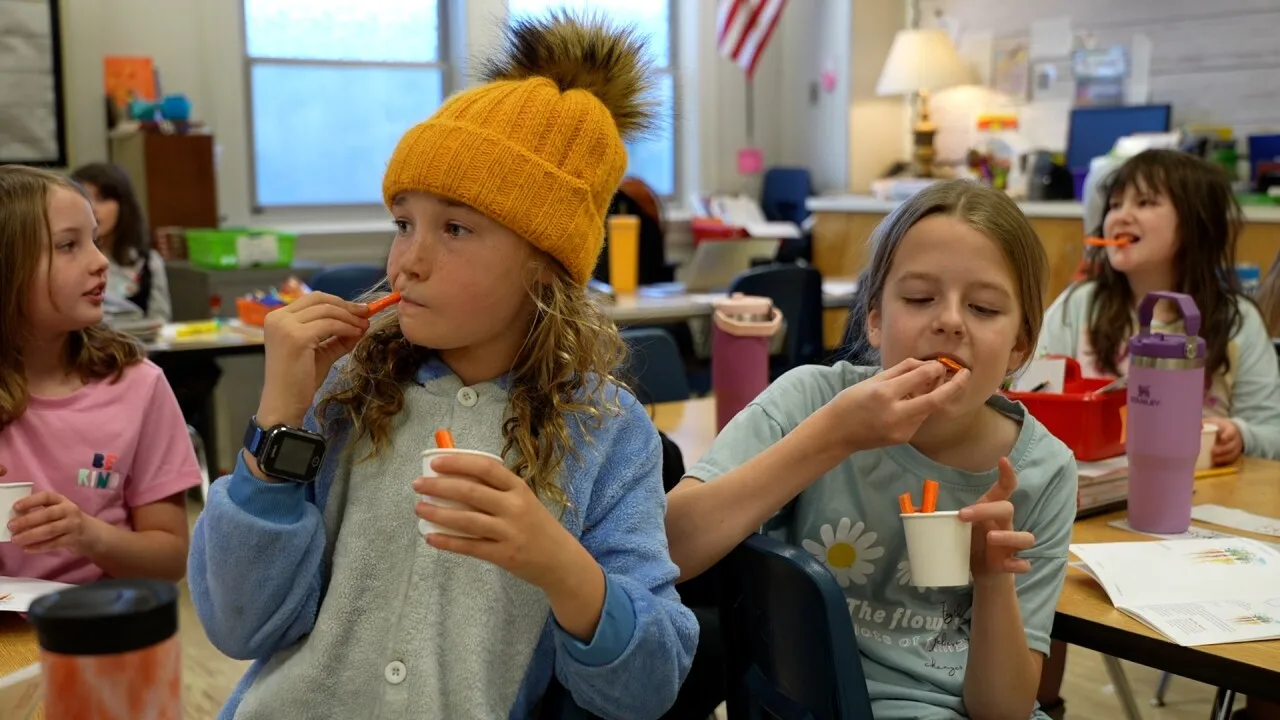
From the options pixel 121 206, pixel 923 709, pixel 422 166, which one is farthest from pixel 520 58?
pixel 121 206

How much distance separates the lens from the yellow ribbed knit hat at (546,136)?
119cm

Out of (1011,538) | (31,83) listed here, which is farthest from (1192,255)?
(31,83)

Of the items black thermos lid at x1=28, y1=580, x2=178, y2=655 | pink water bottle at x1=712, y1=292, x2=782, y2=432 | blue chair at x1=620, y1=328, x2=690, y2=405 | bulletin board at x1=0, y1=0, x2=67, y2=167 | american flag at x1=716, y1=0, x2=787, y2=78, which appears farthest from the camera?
american flag at x1=716, y1=0, x2=787, y2=78

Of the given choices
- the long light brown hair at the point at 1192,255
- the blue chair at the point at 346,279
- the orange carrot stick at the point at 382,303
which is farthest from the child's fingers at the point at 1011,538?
the blue chair at the point at 346,279

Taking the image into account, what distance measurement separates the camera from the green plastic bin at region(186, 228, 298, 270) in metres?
4.98

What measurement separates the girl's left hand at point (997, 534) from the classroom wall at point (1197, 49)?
519cm

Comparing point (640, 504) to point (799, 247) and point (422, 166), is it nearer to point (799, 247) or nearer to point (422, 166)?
point (422, 166)

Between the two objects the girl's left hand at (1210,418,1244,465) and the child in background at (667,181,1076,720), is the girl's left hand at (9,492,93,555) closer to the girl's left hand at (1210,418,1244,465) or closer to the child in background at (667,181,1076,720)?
the child in background at (667,181,1076,720)

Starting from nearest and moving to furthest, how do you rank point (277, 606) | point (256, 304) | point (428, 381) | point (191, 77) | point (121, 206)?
1. point (277, 606)
2. point (428, 381)
3. point (256, 304)
4. point (121, 206)
5. point (191, 77)

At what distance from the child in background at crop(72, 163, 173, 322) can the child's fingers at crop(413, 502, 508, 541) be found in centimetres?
377

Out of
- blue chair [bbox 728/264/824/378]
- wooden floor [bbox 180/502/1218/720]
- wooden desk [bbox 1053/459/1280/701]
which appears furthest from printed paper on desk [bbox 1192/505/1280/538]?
blue chair [bbox 728/264/824/378]

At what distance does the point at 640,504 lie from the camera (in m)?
1.23

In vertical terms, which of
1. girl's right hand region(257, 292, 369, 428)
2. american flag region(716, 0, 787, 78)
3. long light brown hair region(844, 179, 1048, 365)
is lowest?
girl's right hand region(257, 292, 369, 428)

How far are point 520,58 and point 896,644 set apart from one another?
31.8 inches
